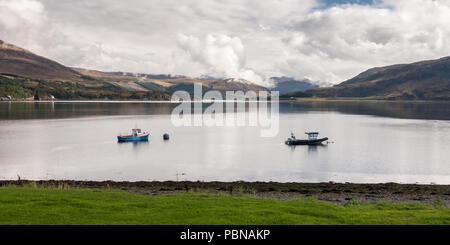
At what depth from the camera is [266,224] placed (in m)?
13.3

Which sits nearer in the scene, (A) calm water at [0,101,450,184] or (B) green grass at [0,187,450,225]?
(B) green grass at [0,187,450,225]

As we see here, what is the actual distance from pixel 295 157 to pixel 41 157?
40478 mm

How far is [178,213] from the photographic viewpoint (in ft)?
48.4

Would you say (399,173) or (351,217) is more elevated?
(351,217)

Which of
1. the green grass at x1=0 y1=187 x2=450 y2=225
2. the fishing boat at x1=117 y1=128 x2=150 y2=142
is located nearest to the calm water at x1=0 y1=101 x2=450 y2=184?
the fishing boat at x1=117 y1=128 x2=150 y2=142

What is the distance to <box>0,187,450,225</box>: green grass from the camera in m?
13.7

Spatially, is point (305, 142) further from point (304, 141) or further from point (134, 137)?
point (134, 137)

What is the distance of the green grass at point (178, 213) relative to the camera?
13688 millimetres

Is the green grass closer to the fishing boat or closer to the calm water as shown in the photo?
the calm water

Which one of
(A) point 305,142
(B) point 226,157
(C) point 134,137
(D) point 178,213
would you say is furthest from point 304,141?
(D) point 178,213

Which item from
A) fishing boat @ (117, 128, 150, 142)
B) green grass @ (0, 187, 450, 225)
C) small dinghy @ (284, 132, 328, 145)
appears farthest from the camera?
fishing boat @ (117, 128, 150, 142)

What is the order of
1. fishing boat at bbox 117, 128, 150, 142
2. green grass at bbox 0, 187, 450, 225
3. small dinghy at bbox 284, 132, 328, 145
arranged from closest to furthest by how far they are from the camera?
green grass at bbox 0, 187, 450, 225, small dinghy at bbox 284, 132, 328, 145, fishing boat at bbox 117, 128, 150, 142
